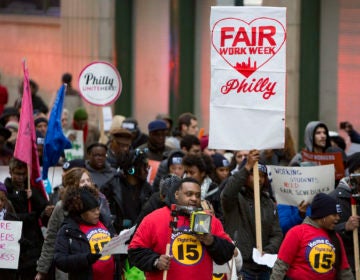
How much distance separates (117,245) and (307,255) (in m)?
1.60

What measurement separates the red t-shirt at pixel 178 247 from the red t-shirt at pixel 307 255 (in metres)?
1.15

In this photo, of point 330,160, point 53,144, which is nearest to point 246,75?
point 330,160

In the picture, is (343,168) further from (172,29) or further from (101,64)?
(172,29)

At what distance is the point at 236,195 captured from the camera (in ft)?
40.1

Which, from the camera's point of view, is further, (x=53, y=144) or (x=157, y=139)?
(x=157, y=139)

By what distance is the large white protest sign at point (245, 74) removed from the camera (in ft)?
39.2

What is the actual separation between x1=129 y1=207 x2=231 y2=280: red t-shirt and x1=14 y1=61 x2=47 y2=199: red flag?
330 cm

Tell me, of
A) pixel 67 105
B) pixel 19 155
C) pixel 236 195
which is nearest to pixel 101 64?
pixel 67 105

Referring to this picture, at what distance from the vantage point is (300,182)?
44.4ft

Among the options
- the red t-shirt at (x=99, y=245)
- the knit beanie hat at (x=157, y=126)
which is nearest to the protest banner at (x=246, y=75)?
the red t-shirt at (x=99, y=245)

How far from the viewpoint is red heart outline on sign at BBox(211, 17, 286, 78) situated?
39.2 feet

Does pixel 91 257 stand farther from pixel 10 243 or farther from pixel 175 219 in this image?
pixel 10 243

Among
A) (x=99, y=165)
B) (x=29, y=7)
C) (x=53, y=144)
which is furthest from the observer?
(x=29, y=7)

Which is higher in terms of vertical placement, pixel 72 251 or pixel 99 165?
pixel 99 165
